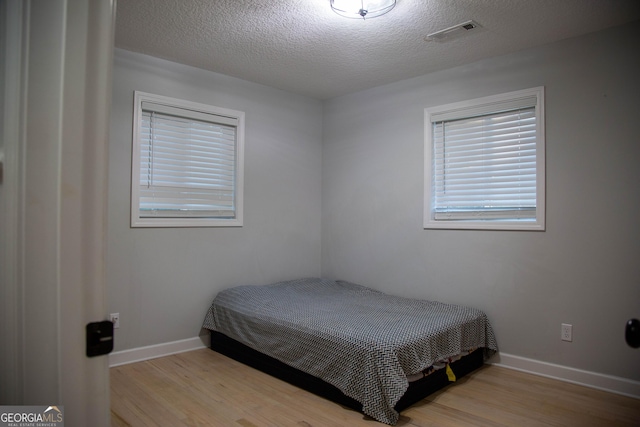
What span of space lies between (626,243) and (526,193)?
0.72m

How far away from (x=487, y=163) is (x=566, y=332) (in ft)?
4.54

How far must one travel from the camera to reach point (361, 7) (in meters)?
2.51

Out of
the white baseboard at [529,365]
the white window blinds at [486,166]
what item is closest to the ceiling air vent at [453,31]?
the white window blinds at [486,166]

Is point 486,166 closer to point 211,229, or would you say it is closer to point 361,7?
point 361,7

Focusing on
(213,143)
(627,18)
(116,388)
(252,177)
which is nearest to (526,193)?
(627,18)

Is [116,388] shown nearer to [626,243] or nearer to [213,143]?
Result: [213,143]

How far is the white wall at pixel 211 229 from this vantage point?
324cm

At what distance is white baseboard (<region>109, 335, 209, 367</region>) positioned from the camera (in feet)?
10.5

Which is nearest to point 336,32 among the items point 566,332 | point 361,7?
point 361,7

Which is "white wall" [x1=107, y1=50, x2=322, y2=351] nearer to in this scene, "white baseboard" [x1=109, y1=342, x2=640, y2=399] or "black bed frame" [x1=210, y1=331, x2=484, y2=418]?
"white baseboard" [x1=109, y1=342, x2=640, y2=399]

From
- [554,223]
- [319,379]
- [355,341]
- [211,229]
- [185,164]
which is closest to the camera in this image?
[355,341]

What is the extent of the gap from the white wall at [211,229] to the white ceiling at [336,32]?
0.25 meters

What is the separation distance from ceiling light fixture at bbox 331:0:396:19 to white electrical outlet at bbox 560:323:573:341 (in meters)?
2.46

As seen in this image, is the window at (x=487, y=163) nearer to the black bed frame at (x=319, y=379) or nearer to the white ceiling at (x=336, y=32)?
the white ceiling at (x=336, y=32)
